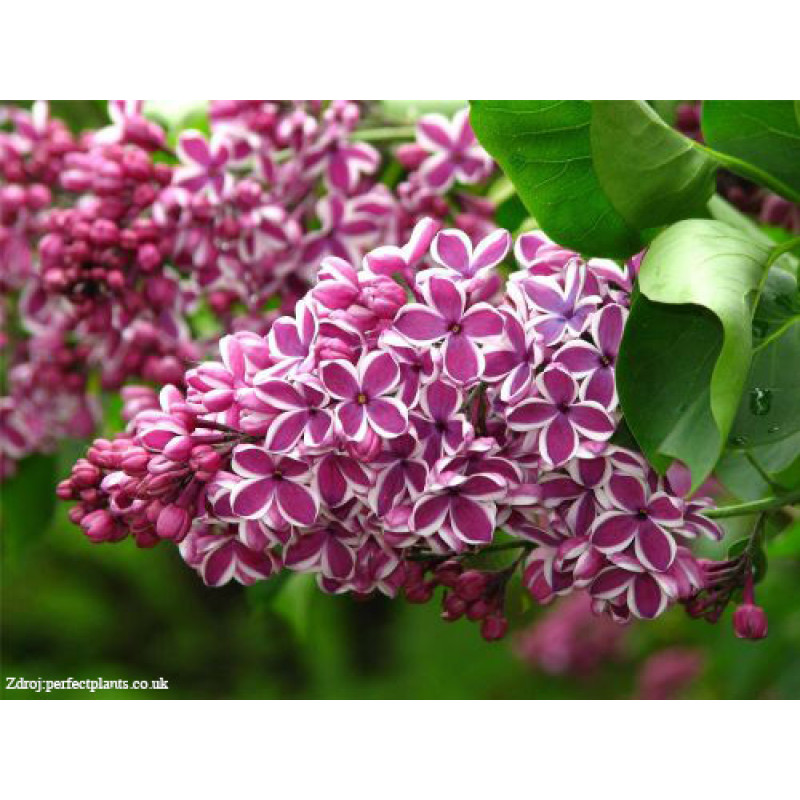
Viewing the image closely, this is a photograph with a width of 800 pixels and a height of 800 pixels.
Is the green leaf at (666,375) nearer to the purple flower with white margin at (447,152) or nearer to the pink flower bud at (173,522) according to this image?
the pink flower bud at (173,522)

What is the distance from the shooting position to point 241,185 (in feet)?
4.43

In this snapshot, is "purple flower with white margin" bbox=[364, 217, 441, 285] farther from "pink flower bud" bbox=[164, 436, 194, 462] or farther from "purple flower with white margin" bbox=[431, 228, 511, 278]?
"pink flower bud" bbox=[164, 436, 194, 462]

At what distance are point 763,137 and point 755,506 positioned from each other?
0.99 feet

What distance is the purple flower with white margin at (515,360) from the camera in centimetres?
92

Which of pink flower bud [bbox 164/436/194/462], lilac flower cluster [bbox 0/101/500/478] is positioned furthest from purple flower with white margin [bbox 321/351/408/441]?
lilac flower cluster [bbox 0/101/500/478]

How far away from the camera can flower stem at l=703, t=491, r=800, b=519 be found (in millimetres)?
980

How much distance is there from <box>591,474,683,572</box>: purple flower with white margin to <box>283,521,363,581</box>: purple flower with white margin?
7.0 inches

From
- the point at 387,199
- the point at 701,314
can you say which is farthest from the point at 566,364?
the point at 387,199

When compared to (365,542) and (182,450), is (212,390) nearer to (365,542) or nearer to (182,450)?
(182,450)

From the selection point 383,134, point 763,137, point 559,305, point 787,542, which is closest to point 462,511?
point 559,305

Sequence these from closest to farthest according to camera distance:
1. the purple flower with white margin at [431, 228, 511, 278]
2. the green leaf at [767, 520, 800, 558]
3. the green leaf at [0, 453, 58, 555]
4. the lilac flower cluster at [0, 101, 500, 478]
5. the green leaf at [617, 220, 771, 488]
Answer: the green leaf at [617, 220, 771, 488], the purple flower with white margin at [431, 228, 511, 278], the lilac flower cluster at [0, 101, 500, 478], the green leaf at [767, 520, 800, 558], the green leaf at [0, 453, 58, 555]

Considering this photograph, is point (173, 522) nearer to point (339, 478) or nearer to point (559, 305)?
point (339, 478)

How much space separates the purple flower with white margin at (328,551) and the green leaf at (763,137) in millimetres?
434

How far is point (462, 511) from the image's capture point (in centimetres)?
92
